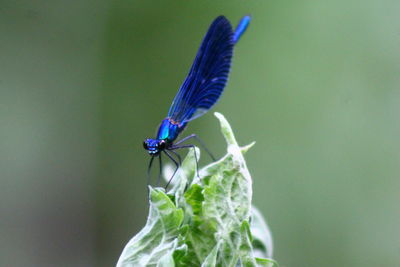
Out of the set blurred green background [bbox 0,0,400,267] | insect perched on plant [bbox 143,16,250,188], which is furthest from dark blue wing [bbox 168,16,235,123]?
blurred green background [bbox 0,0,400,267]

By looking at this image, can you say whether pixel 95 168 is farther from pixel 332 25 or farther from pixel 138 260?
pixel 138 260

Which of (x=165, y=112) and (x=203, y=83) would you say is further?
(x=165, y=112)

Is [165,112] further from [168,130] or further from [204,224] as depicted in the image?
[204,224]

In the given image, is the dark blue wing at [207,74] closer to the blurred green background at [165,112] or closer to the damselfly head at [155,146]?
the damselfly head at [155,146]

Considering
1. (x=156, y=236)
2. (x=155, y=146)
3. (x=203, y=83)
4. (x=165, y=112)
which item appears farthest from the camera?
(x=165, y=112)

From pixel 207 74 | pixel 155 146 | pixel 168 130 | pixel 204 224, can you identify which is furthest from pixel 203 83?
pixel 204 224

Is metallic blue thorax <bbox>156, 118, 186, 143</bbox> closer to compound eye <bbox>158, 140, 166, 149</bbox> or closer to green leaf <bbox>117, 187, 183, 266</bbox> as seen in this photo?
compound eye <bbox>158, 140, 166, 149</bbox>

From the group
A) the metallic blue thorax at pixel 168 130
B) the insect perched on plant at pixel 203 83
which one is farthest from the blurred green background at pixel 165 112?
the metallic blue thorax at pixel 168 130
